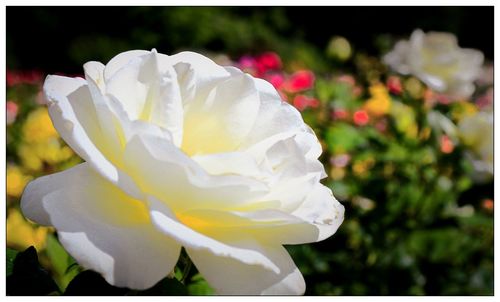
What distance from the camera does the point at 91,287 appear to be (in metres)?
0.46

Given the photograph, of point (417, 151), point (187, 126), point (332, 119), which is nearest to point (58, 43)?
point (332, 119)

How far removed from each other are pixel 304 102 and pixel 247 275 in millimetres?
1574

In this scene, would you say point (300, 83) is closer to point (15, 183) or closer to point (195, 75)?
point (15, 183)

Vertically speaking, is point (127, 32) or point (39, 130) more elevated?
point (39, 130)

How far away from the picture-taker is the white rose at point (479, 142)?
135 cm

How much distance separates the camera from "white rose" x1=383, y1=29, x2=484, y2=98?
5.17 ft

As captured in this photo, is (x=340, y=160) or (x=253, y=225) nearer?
(x=253, y=225)

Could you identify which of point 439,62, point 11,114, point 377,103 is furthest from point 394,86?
point 11,114

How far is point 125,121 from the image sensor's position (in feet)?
1.41

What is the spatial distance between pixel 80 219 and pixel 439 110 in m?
1.27

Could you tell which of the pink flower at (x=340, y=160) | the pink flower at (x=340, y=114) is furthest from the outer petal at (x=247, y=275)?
the pink flower at (x=340, y=114)

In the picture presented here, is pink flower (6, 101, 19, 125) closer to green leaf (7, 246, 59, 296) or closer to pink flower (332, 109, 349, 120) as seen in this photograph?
pink flower (332, 109, 349, 120)

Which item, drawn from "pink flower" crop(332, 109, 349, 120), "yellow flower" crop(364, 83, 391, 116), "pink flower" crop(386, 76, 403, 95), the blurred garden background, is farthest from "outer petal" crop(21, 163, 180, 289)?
"yellow flower" crop(364, 83, 391, 116)

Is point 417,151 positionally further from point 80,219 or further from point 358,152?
point 80,219
